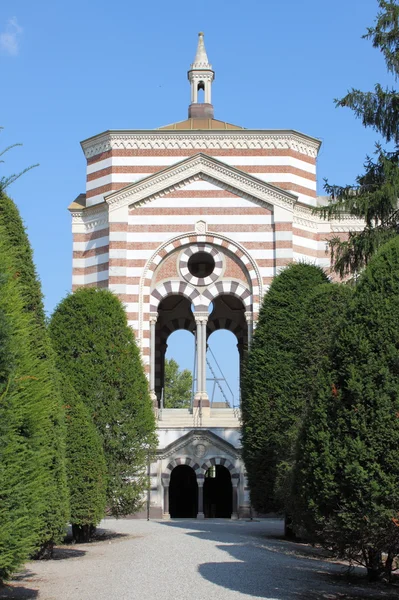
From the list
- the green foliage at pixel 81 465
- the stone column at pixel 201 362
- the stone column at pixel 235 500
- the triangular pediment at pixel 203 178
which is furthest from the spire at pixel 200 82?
the green foliage at pixel 81 465

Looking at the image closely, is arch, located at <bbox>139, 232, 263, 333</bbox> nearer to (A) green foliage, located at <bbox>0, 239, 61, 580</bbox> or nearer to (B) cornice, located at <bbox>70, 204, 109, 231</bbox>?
(B) cornice, located at <bbox>70, 204, 109, 231</bbox>

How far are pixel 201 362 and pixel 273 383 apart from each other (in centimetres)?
1232

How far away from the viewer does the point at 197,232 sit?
1321 inches

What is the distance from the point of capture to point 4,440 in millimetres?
9602

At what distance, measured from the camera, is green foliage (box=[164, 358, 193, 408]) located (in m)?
64.7

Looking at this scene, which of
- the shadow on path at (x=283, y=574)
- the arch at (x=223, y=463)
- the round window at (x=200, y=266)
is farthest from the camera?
the round window at (x=200, y=266)

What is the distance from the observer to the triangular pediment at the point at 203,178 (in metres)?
33.7

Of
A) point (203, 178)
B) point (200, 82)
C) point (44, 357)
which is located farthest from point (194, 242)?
point (44, 357)

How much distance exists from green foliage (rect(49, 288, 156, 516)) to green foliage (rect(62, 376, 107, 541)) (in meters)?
2.28

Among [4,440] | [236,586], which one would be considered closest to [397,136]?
[236,586]

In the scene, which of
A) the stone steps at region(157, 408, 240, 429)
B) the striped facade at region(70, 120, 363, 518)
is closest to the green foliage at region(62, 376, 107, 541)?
the striped facade at region(70, 120, 363, 518)

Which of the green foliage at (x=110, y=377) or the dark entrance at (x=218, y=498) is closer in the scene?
the green foliage at (x=110, y=377)

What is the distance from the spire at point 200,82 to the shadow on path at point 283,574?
23.3 m

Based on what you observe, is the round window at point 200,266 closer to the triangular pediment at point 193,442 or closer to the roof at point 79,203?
the roof at point 79,203
